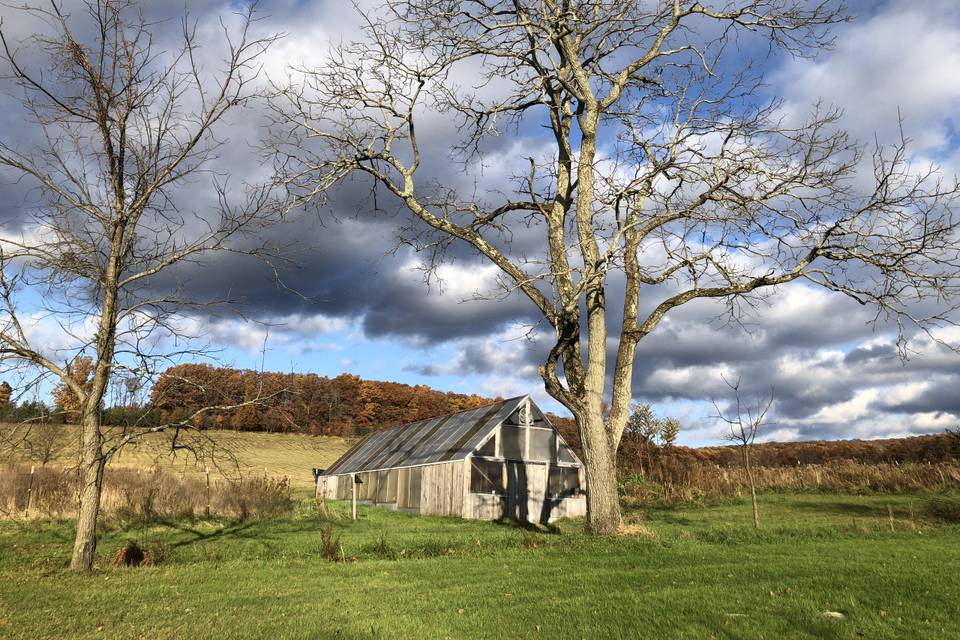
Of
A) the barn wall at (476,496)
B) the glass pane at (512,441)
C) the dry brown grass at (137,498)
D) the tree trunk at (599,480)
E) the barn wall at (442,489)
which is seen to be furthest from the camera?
the glass pane at (512,441)

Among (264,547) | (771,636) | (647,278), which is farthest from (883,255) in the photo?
(264,547)

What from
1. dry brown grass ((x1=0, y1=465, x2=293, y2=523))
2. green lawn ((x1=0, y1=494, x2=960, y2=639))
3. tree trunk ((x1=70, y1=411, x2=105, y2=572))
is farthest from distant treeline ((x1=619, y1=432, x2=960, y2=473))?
tree trunk ((x1=70, y1=411, x2=105, y2=572))

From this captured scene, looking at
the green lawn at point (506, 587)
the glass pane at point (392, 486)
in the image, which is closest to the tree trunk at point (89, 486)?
the green lawn at point (506, 587)

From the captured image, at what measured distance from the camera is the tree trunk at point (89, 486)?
12234 mm

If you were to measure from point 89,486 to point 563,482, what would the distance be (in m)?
21.0

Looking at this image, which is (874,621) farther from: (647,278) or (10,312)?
(10,312)

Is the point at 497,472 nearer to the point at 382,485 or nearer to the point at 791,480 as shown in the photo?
the point at 382,485

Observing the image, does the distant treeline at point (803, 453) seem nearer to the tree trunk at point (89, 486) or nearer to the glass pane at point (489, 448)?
the glass pane at point (489, 448)

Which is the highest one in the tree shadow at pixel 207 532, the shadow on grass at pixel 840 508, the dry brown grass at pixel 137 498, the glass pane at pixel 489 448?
the glass pane at pixel 489 448

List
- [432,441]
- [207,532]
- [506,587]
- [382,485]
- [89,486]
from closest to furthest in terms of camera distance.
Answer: [506,587]
[89,486]
[207,532]
[432,441]
[382,485]

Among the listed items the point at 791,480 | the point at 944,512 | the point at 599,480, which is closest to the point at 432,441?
the point at 599,480

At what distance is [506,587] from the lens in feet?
32.7

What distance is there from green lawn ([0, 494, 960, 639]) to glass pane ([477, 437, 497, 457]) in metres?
10.9

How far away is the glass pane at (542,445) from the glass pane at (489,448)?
1.82 metres
